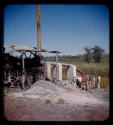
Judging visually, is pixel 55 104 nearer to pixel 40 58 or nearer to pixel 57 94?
pixel 57 94

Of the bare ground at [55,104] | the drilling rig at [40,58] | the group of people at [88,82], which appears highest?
the drilling rig at [40,58]

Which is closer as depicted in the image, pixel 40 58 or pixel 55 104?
pixel 55 104

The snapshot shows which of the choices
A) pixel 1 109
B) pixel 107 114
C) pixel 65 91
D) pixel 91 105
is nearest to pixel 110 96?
pixel 107 114

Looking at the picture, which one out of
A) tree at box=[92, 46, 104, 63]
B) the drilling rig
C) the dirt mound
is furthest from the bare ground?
tree at box=[92, 46, 104, 63]

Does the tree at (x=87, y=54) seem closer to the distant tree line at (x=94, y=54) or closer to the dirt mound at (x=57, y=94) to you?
the distant tree line at (x=94, y=54)

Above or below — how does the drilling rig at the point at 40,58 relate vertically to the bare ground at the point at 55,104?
above

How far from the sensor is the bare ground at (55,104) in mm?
4227

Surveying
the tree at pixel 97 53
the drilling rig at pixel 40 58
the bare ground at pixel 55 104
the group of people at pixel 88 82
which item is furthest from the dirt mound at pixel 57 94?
the tree at pixel 97 53

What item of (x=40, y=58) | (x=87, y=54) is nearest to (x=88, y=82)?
(x=87, y=54)

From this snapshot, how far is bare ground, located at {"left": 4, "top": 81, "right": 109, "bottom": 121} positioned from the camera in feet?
13.9

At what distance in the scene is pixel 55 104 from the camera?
5176 millimetres

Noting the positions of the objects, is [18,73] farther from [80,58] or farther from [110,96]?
[110,96]

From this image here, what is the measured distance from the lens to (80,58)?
16.3ft

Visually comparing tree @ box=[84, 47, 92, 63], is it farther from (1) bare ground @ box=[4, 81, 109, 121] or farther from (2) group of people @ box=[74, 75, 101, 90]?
(1) bare ground @ box=[4, 81, 109, 121]
